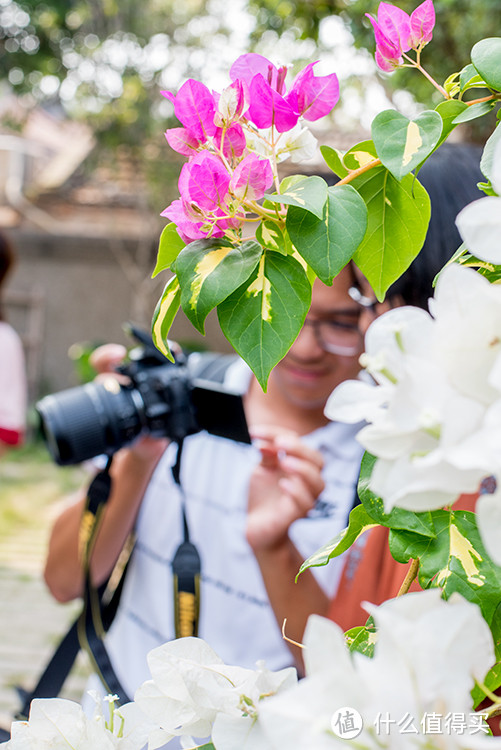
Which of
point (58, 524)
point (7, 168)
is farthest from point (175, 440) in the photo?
point (7, 168)

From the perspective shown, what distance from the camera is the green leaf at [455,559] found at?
271 millimetres

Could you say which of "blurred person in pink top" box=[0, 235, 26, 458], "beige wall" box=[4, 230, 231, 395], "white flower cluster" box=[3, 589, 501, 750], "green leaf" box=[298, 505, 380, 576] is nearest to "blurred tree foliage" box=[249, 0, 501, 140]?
"blurred person in pink top" box=[0, 235, 26, 458]

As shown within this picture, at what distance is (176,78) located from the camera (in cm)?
513

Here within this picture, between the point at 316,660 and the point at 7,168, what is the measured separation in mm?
6918

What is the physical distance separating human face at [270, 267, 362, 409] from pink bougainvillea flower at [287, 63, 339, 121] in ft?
1.93

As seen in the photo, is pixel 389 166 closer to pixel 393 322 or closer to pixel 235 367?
pixel 393 322

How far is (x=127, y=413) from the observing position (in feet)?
3.36

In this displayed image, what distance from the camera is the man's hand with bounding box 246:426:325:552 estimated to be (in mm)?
918

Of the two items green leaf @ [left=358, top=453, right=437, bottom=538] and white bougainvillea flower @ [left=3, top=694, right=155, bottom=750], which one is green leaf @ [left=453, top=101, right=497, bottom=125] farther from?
white bougainvillea flower @ [left=3, top=694, right=155, bottom=750]

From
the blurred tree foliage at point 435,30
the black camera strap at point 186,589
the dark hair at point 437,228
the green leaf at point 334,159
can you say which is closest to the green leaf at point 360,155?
the green leaf at point 334,159

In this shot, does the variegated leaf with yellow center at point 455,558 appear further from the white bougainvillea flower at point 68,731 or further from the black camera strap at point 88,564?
the black camera strap at point 88,564

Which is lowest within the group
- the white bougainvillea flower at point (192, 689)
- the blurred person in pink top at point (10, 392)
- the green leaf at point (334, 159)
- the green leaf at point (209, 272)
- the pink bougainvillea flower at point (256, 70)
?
the blurred person in pink top at point (10, 392)

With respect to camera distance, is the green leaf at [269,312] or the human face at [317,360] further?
the human face at [317,360]

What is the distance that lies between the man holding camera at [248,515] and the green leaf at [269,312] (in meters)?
0.61
